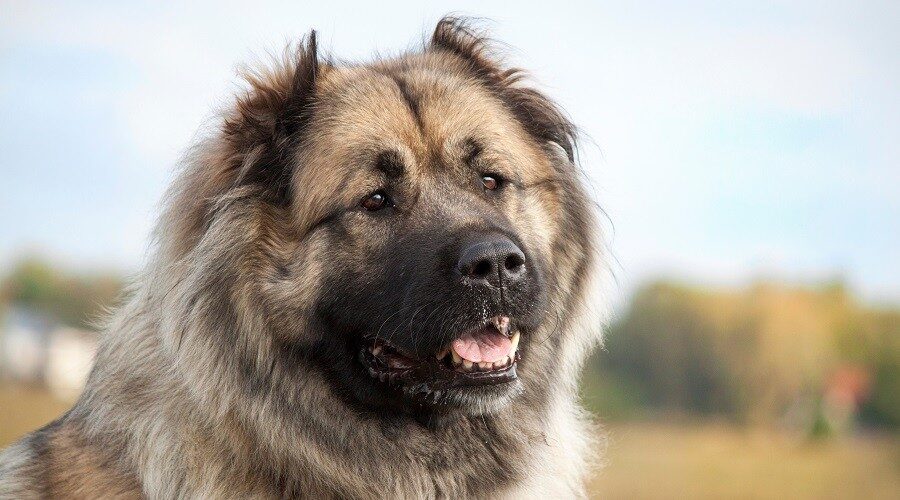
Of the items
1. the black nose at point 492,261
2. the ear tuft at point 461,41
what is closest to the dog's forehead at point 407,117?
the ear tuft at point 461,41

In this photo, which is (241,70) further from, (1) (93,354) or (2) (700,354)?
(2) (700,354)

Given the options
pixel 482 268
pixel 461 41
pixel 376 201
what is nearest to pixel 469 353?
pixel 482 268

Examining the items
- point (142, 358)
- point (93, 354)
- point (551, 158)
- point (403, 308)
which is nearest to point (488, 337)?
point (403, 308)

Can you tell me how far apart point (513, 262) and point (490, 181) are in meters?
0.66

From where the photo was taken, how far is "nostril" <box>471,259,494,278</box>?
12.2ft

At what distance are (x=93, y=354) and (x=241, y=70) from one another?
4.93 feet

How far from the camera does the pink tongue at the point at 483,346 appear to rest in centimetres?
390

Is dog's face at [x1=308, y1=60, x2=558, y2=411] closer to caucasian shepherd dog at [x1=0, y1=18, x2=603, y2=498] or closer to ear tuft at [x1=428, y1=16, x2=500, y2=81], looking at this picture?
caucasian shepherd dog at [x1=0, y1=18, x2=603, y2=498]

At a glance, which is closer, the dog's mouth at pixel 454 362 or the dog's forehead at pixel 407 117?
the dog's mouth at pixel 454 362

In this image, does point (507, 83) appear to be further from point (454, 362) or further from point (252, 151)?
point (454, 362)

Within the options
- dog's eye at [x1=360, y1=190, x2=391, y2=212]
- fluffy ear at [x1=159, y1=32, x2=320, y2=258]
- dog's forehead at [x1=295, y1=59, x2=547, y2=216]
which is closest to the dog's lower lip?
dog's eye at [x1=360, y1=190, x2=391, y2=212]

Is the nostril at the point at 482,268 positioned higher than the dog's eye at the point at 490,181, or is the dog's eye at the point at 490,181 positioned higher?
the dog's eye at the point at 490,181

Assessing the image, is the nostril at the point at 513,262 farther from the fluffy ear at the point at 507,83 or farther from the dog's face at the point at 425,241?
the fluffy ear at the point at 507,83

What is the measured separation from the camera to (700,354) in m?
17.4
